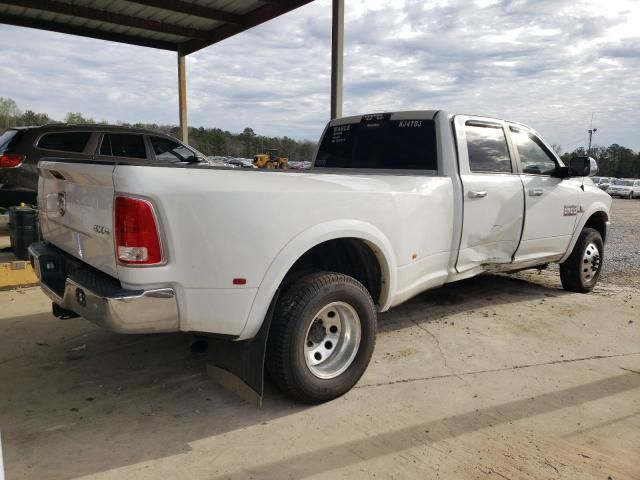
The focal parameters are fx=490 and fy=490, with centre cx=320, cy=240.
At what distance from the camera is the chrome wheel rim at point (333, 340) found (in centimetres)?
315

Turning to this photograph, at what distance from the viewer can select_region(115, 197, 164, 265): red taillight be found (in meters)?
2.34

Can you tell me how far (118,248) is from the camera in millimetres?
2406

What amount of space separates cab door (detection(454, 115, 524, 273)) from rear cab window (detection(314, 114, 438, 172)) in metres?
0.28

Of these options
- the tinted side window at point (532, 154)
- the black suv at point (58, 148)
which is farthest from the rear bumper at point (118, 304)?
the black suv at point (58, 148)

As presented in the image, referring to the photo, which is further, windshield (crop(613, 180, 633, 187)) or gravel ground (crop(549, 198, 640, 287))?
windshield (crop(613, 180, 633, 187))

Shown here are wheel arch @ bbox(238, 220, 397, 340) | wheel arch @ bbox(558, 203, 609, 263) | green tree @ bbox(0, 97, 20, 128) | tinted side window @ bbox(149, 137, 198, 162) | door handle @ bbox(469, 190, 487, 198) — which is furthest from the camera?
green tree @ bbox(0, 97, 20, 128)

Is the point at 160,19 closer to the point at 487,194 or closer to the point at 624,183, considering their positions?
the point at 487,194

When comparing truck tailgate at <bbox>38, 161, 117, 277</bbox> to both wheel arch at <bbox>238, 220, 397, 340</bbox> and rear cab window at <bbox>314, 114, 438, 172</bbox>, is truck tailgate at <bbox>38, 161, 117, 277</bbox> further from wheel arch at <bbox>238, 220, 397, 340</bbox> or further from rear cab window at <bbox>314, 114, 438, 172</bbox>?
rear cab window at <bbox>314, 114, 438, 172</bbox>

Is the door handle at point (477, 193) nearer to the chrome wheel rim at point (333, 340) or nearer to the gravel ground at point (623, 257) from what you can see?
the chrome wheel rim at point (333, 340)

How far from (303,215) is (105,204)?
1.05 meters

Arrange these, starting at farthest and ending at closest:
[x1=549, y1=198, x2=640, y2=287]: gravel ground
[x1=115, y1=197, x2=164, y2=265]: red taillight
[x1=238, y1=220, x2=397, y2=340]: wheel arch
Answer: [x1=549, y1=198, x2=640, y2=287]: gravel ground
[x1=238, y1=220, x2=397, y2=340]: wheel arch
[x1=115, y1=197, x2=164, y2=265]: red taillight

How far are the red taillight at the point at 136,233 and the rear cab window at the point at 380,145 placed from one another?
8.45 feet

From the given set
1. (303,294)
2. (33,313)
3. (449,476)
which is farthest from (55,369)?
(449,476)

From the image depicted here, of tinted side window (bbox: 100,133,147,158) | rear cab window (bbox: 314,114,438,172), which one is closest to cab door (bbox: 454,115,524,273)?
rear cab window (bbox: 314,114,438,172)
